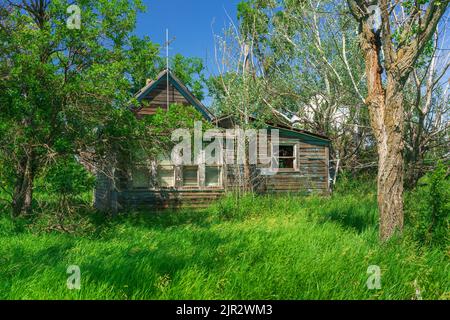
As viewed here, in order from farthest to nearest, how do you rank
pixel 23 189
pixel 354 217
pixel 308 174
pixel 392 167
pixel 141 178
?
pixel 308 174
pixel 141 178
pixel 23 189
pixel 354 217
pixel 392 167

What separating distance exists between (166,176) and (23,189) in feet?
19.7

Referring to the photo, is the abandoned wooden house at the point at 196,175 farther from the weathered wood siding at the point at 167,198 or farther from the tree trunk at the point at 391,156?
the tree trunk at the point at 391,156

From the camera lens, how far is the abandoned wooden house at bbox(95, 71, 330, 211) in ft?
48.6

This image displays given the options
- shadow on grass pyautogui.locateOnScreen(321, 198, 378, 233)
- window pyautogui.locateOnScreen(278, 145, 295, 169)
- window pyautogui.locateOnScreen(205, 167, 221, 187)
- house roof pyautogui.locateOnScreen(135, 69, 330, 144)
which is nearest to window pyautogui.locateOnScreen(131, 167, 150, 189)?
window pyautogui.locateOnScreen(205, 167, 221, 187)

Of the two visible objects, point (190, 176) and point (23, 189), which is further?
point (190, 176)

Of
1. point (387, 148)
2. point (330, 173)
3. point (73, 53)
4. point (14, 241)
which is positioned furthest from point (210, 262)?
point (330, 173)

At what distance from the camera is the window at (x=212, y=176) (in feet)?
52.1

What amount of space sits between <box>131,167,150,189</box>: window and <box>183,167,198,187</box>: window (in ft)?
5.01

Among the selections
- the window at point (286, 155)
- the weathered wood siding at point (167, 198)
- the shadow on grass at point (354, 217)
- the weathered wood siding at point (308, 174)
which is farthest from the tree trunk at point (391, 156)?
the window at point (286, 155)

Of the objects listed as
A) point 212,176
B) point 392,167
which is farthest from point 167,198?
point 392,167

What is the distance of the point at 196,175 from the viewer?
15.8 meters

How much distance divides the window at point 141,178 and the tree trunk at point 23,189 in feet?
14.7

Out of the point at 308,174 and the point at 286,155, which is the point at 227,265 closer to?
the point at 308,174

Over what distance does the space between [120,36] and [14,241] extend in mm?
6152
